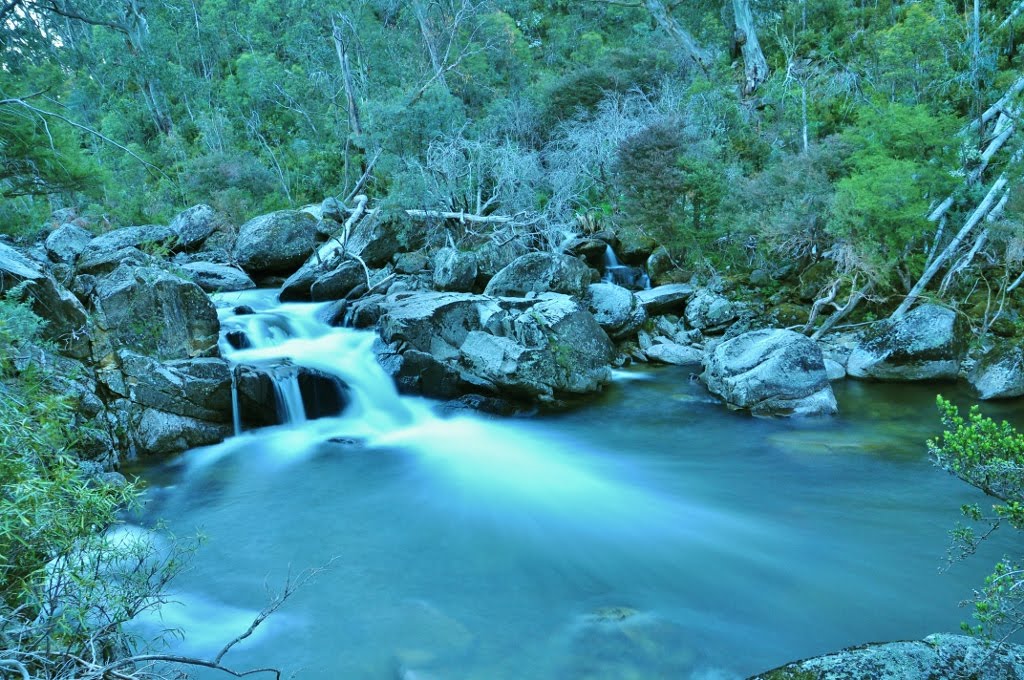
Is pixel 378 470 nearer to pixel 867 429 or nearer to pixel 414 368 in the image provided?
pixel 414 368

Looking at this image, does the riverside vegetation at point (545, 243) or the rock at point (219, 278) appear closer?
the riverside vegetation at point (545, 243)

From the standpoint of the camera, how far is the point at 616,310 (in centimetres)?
1362

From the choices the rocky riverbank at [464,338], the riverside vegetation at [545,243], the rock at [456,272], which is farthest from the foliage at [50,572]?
the rock at [456,272]

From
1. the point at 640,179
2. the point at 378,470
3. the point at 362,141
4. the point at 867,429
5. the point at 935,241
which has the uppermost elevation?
the point at 362,141

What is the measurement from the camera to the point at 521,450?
9586mm

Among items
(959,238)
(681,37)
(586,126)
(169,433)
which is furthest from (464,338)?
(681,37)

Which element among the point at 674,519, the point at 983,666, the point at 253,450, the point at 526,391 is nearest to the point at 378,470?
the point at 253,450

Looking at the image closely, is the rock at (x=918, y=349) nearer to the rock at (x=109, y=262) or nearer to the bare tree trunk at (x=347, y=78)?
the rock at (x=109, y=262)

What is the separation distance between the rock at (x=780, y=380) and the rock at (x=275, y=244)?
12506mm

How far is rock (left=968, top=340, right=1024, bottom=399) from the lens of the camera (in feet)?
32.7

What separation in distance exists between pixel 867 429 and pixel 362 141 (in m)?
18.9

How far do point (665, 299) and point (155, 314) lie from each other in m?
10.5

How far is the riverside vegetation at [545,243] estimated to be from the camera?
4168 mm

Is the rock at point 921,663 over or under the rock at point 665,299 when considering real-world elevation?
under
